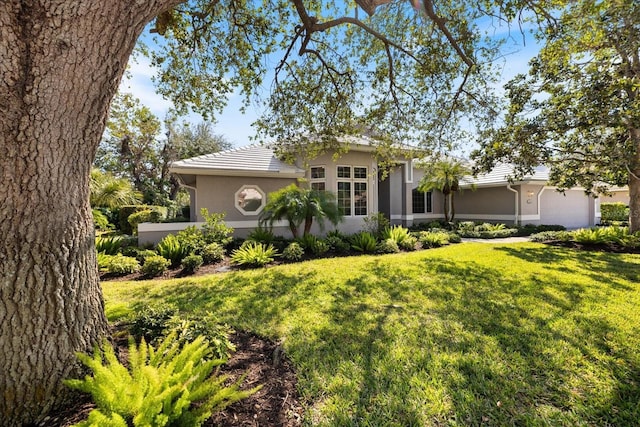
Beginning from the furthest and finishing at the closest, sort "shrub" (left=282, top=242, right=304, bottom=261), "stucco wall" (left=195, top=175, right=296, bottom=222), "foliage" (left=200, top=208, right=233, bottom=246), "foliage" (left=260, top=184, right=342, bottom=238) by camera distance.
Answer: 1. "stucco wall" (left=195, top=175, right=296, bottom=222)
2. "foliage" (left=260, top=184, right=342, bottom=238)
3. "foliage" (left=200, top=208, right=233, bottom=246)
4. "shrub" (left=282, top=242, right=304, bottom=261)

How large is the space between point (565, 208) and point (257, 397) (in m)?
24.0

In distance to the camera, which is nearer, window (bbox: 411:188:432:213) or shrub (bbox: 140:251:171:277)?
shrub (bbox: 140:251:171:277)

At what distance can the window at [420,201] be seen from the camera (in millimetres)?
18156

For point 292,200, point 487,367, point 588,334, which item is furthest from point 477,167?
point 487,367

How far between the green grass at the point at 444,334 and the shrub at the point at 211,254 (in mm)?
1564

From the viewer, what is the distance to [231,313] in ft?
14.8

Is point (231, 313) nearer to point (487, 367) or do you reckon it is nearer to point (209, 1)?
point (487, 367)

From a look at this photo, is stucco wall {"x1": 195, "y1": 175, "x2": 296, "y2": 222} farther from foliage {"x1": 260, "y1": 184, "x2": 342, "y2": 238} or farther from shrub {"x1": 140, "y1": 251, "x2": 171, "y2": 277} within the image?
shrub {"x1": 140, "y1": 251, "x2": 171, "y2": 277}

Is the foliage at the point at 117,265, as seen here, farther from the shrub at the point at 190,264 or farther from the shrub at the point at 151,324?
the shrub at the point at 151,324

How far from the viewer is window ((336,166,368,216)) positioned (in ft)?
42.3

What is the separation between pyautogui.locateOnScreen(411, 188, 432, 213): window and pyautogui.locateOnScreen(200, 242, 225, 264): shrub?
13.3m

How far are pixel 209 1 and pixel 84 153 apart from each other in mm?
6780

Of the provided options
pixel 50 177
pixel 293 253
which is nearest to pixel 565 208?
pixel 293 253

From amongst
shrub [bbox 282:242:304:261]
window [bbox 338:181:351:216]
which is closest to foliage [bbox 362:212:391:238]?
window [bbox 338:181:351:216]
